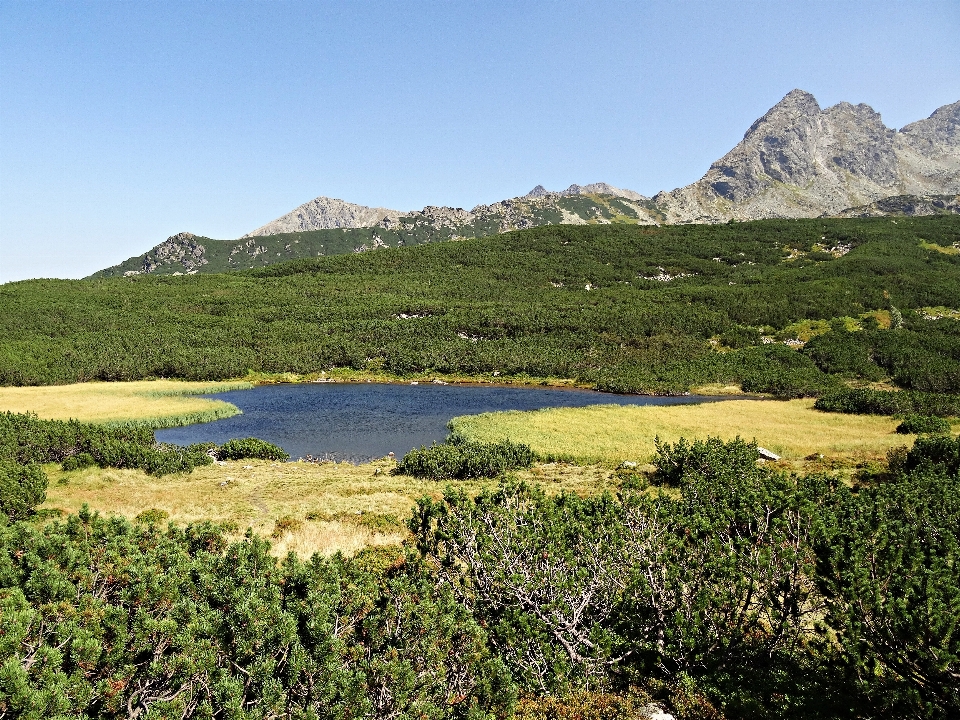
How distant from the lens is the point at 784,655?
12.7 m

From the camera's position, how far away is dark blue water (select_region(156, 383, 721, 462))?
148ft

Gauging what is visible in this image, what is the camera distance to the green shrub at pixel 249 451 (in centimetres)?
3894

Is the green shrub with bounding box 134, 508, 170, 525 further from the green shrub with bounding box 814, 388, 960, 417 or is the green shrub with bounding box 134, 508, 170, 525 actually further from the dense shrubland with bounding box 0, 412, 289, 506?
the green shrub with bounding box 814, 388, 960, 417

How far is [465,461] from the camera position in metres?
34.0

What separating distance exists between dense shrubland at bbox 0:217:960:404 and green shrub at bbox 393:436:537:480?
44265mm

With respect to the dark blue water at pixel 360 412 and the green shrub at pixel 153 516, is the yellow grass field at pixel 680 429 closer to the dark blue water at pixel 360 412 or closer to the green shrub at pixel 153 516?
the dark blue water at pixel 360 412

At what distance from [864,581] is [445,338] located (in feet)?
327

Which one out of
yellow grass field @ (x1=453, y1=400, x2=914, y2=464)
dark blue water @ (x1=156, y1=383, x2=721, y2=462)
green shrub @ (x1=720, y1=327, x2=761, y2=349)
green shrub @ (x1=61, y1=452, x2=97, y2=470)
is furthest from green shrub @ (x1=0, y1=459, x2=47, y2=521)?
green shrub @ (x1=720, y1=327, x2=761, y2=349)

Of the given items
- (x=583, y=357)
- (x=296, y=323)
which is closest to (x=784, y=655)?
(x=583, y=357)

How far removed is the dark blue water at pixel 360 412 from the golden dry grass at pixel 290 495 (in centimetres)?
709

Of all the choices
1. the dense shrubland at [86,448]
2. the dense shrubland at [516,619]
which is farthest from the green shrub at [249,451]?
the dense shrubland at [516,619]

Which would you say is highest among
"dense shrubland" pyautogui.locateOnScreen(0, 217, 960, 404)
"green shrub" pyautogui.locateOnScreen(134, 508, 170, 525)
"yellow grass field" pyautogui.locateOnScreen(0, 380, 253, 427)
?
"dense shrubland" pyautogui.locateOnScreen(0, 217, 960, 404)

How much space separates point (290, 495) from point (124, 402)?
136ft

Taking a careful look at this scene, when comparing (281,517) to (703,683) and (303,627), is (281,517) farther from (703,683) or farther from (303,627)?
(703,683)
